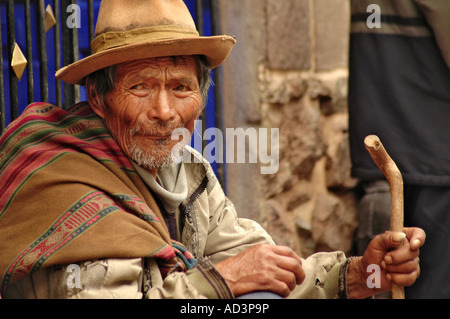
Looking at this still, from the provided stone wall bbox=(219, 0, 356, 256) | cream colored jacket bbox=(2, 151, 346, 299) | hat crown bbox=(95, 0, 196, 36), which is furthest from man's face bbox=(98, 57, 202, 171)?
stone wall bbox=(219, 0, 356, 256)

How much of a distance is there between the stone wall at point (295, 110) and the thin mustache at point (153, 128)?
1301 mm

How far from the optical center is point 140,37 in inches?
106

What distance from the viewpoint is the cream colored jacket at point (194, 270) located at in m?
2.41

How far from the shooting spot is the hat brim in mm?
2643

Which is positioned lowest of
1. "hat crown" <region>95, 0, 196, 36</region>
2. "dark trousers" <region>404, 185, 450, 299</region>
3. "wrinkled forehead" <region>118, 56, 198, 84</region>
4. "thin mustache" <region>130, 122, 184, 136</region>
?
"dark trousers" <region>404, 185, 450, 299</region>

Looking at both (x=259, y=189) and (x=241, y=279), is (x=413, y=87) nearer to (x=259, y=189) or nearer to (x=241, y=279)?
Result: (x=259, y=189)

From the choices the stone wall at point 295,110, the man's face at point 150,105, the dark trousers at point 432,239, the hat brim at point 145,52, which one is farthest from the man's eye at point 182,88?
the dark trousers at point 432,239

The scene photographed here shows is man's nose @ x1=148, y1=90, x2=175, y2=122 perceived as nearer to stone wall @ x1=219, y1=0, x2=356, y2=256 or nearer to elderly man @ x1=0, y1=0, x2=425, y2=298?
elderly man @ x1=0, y1=0, x2=425, y2=298

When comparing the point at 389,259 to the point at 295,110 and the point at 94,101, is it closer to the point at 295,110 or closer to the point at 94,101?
the point at 94,101

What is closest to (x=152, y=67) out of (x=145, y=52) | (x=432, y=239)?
(x=145, y=52)

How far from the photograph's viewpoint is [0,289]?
2.51m

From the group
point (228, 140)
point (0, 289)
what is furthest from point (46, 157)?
point (228, 140)

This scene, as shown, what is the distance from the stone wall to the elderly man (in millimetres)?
1047

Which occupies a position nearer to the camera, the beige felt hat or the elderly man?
the elderly man
